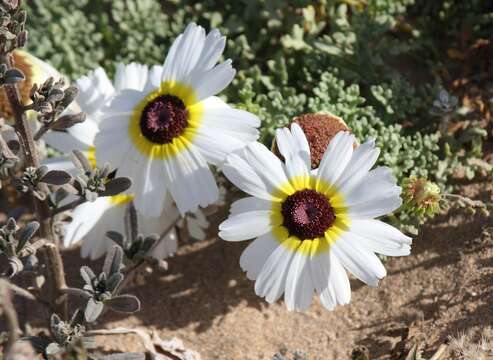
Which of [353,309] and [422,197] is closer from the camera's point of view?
[422,197]

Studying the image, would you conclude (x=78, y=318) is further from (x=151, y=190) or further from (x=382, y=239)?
(x=382, y=239)

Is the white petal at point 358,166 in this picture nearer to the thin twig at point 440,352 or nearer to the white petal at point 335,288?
the white petal at point 335,288

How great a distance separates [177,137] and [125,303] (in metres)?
0.62

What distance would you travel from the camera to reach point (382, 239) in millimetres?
2492

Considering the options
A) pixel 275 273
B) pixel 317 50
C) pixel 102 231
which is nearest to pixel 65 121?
pixel 102 231

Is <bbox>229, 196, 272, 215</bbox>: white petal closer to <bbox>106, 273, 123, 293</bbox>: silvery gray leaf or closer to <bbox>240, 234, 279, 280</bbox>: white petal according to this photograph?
<bbox>240, 234, 279, 280</bbox>: white petal

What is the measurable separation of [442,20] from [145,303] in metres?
2.03

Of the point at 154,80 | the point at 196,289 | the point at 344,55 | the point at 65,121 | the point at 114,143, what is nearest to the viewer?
the point at 65,121

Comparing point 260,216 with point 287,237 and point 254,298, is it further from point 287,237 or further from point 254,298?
point 254,298

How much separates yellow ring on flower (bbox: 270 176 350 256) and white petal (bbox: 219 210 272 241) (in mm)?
40

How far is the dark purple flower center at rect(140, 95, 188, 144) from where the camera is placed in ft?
9.14

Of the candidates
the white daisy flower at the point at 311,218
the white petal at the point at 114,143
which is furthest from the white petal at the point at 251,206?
the white petal at the point at 114,143

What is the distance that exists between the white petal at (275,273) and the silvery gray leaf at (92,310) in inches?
20.5

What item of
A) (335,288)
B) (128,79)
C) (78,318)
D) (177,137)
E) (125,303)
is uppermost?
(128,79)
